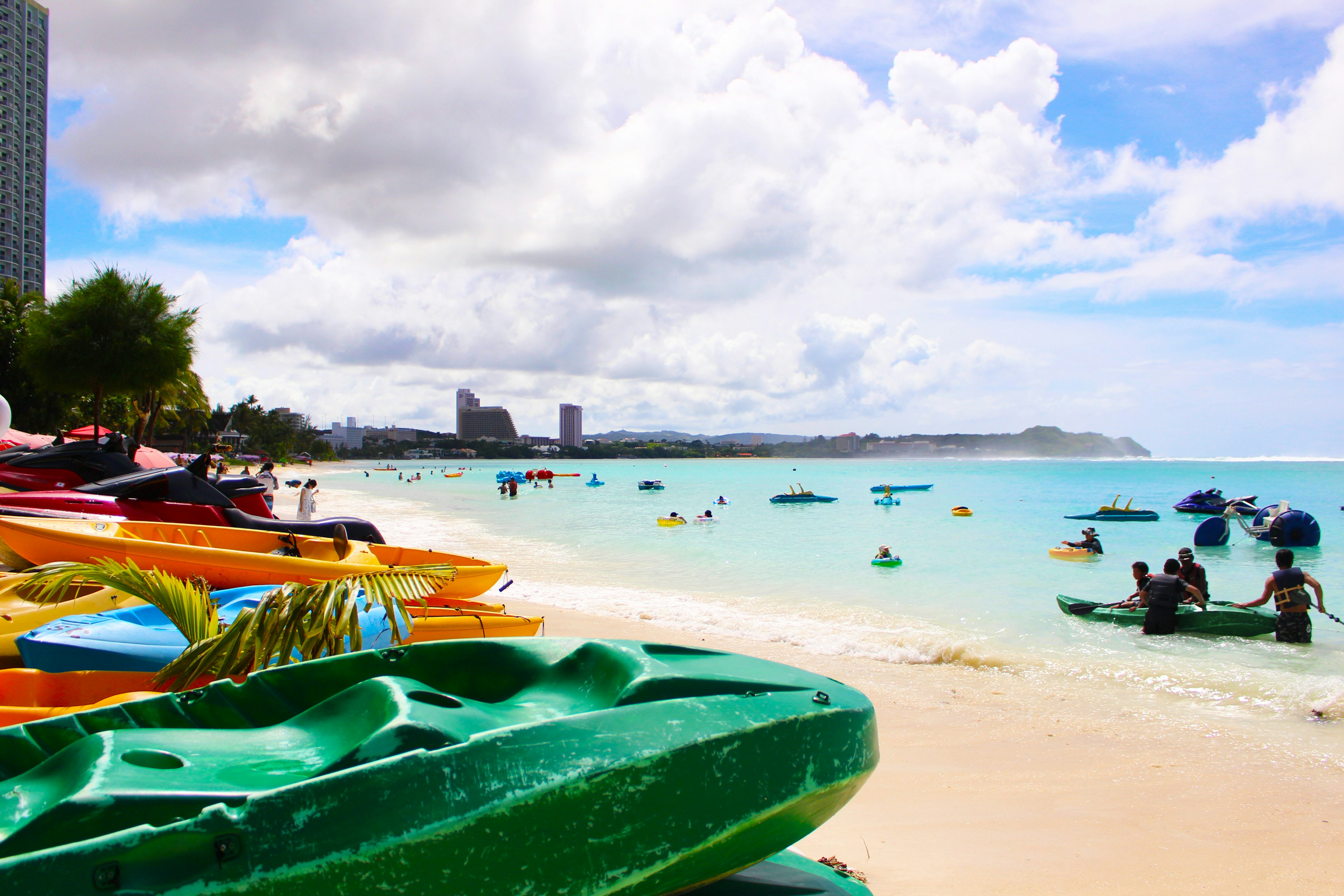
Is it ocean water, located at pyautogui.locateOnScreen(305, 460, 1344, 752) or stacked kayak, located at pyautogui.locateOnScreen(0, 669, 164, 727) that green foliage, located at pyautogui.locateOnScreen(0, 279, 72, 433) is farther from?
stacked kayak, located at pyautogui.locateOnScreen(0, 669, 164, 727)

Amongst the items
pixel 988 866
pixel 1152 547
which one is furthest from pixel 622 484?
pixel 988 866

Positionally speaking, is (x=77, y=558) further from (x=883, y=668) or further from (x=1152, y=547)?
(x=1152, y=547)

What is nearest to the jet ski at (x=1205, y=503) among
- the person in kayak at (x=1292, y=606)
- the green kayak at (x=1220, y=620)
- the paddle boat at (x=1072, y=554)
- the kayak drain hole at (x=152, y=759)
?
the paddle boat at (x=1072, y=554)

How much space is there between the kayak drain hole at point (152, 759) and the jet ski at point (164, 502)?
8.61m

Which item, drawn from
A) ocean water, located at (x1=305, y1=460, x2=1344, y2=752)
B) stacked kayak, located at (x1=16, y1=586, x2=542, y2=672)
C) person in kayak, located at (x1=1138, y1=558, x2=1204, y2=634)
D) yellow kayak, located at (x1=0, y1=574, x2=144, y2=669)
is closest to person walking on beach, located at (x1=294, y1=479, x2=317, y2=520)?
ocean water, located at (x1=305, y1=460, x2=1344, y2=752)

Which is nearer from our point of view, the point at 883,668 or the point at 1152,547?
the point at 883,668

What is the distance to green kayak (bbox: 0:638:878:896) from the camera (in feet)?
4.79

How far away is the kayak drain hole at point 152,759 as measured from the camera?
1.73 metres

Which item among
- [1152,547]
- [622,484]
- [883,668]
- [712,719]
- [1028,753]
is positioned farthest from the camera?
[622,484]

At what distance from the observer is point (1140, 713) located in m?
7.52

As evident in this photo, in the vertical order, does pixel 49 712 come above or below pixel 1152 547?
above

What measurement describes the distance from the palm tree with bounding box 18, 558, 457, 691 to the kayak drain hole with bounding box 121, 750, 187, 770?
1241 millimetres

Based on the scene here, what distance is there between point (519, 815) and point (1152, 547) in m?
31.7

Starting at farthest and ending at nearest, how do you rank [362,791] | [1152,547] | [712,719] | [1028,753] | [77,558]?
1. [1152,547]
2. [77,558]
3. [1028,753]
4. [712,719]
5. [362,791]
